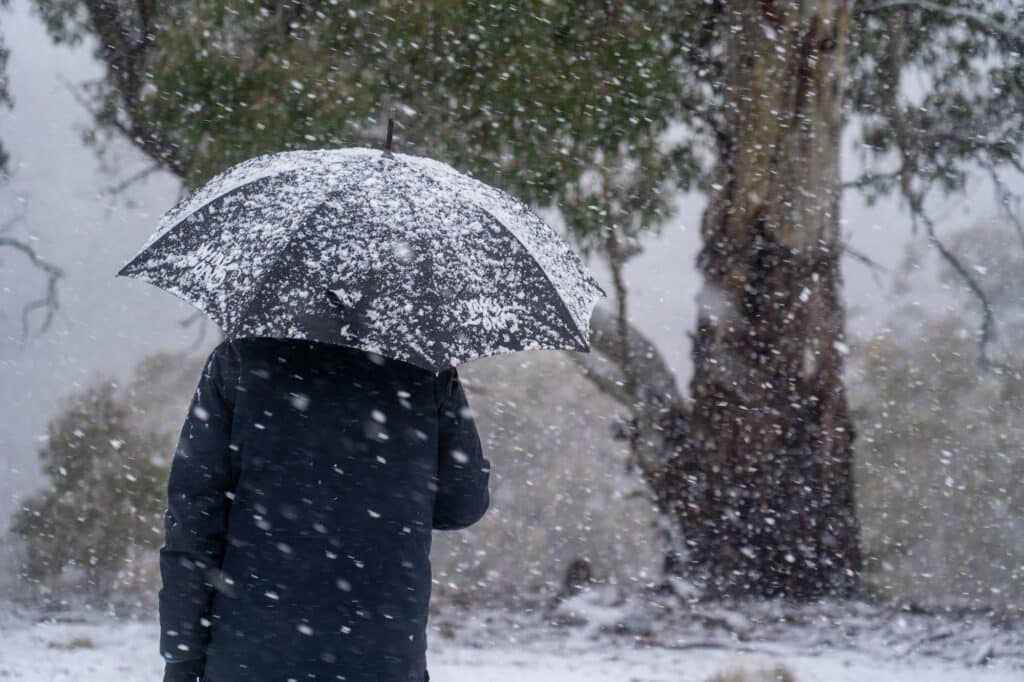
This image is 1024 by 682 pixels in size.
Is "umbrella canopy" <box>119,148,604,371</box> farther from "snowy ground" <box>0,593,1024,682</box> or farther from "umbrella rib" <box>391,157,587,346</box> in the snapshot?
"snowy ground" <box>0,593,1024,682</box>

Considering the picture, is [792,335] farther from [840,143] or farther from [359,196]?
[359,196]

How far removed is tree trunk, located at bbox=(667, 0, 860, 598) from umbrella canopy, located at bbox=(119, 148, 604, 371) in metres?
4.10

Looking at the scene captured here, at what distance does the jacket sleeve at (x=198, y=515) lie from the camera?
66.9 inches

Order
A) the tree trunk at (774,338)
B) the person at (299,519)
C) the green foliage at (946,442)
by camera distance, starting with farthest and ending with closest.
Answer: the green foliage at (946,442), the tree trunk at (774,338), the person at (299,519)

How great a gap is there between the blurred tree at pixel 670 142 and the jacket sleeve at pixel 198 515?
4.21 metres

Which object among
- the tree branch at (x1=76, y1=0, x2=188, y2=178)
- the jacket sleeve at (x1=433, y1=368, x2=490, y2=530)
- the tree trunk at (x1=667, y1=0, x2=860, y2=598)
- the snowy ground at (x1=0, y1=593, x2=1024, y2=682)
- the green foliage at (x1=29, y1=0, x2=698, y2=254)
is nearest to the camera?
the jacket sleeve at (x1=433, y1=368, x2=490, y2=530)

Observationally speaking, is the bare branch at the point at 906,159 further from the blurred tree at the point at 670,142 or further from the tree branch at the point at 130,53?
the tree branch at the point at 130,53

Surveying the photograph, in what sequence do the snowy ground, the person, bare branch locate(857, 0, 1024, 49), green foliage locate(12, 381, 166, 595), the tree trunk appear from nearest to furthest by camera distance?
the person
the snowy ground
the tree trunk
bare branch locate(857, 0, 1024, 49)
green foliage locate(12, 381, 166, 595)

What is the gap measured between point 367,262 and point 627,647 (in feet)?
12.4

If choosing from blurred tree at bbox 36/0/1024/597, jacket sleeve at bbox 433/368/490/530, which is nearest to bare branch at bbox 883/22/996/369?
blurred tree at bbox 36/0/1024/597

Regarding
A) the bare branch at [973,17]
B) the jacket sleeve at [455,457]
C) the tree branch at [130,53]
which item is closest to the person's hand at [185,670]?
the jacket sleeve at [455,457]

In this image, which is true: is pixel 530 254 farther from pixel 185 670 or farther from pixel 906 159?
pixel 906 159

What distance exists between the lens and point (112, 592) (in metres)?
5.99

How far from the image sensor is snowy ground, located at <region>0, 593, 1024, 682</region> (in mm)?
4434
